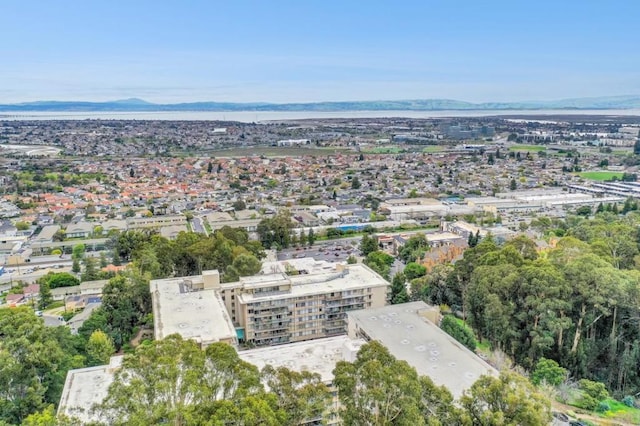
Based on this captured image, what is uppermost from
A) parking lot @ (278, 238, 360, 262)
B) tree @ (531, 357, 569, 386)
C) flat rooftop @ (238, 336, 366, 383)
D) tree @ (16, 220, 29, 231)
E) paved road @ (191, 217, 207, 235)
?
flat rooftop @ (238, 336, 366, 383)

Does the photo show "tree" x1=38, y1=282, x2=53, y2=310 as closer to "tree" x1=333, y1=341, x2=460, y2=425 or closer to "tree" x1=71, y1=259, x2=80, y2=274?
Answer: "tree" x1=71, y1=259, x2=80, y2=274

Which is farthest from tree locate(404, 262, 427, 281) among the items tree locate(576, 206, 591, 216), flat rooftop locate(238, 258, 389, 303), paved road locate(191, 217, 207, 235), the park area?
the park area

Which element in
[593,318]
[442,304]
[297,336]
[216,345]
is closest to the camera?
[216,345]

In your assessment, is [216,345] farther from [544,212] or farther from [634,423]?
[544,212]

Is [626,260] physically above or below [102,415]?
below

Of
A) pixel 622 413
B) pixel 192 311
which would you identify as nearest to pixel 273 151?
pixel 192 311

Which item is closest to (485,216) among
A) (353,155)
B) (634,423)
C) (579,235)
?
(579,235)

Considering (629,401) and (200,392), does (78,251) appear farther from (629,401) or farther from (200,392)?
(629,401)
